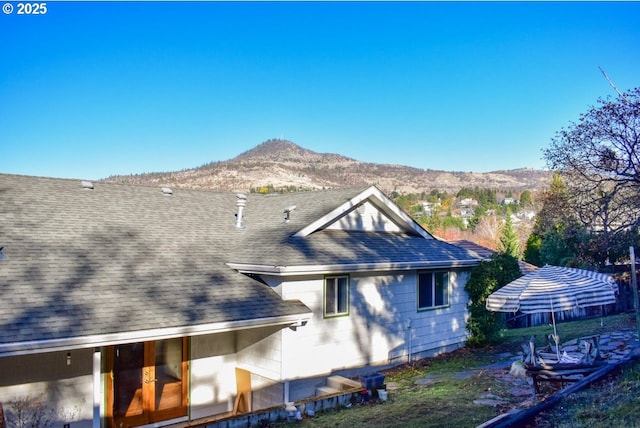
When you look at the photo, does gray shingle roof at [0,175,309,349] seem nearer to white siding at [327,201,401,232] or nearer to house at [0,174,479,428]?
house at [0,174,479,428]

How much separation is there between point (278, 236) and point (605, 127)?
11.5 meters

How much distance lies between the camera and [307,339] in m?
10.8

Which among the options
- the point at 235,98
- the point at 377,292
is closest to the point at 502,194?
the point at 235,98

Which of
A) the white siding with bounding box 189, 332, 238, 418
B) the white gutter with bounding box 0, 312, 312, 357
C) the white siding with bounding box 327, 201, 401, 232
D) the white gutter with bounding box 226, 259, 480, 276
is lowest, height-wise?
the white siding with bounding box 189, 332, 238, 418

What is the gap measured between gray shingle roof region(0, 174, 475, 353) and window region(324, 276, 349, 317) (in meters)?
0.52

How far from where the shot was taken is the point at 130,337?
8.00 metres

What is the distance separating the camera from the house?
8.38 m

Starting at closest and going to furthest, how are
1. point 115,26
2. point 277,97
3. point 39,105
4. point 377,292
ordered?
point 377,292 < point 115,26 < point 39,105 < point 277,97

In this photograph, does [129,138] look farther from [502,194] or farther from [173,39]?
[502,194]

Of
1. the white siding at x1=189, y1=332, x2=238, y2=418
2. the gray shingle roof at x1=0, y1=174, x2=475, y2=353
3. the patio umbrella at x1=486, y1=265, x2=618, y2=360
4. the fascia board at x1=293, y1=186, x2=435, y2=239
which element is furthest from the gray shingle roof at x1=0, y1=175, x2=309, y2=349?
the patio umbrella at x1=486, y1=265, x2=618, y2=360

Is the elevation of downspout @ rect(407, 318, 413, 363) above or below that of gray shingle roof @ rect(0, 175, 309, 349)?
below

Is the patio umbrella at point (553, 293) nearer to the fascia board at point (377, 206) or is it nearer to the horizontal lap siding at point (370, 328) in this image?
the horizontal lap siding at point (370, 328)

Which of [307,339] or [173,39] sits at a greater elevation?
[173,39]

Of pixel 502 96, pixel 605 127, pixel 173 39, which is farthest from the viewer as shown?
pixel 502 96
